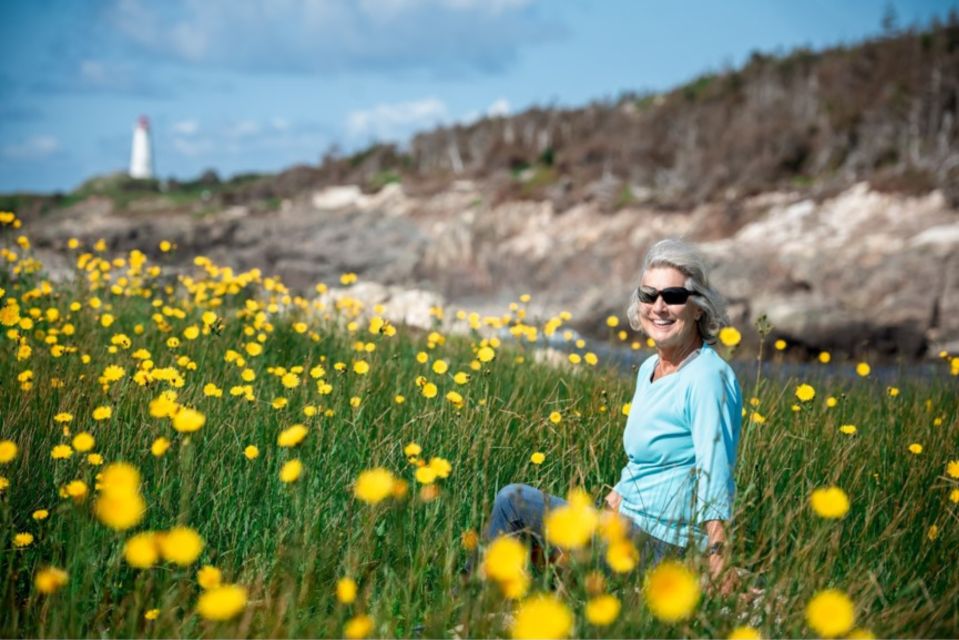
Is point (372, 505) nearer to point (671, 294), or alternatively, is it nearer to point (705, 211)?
point (671, 294)

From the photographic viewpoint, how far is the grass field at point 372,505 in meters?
1.77

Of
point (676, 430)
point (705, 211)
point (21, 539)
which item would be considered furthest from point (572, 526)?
point (705, 211)

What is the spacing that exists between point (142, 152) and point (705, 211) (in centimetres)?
6102

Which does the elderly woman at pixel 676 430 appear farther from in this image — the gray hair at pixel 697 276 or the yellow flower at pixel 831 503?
the yellow flower at pixel 831 503

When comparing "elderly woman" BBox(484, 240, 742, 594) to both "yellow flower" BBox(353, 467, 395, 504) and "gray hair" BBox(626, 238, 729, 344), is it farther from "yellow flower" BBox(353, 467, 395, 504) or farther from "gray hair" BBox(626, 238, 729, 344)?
"yellow flower" BBox(353, 467, 395, 504)

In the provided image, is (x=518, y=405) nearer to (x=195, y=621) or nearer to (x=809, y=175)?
(x=195, y=621)

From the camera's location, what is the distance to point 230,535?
250 cm

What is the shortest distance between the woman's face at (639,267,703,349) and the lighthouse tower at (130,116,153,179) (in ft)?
243

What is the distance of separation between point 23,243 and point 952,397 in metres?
6.83

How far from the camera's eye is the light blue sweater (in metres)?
2.24

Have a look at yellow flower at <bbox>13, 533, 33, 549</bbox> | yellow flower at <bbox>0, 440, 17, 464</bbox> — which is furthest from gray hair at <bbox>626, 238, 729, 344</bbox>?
yellow flower at <bbox>13, 533, 33, 549</bbox>

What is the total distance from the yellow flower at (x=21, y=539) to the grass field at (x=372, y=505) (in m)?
0.01

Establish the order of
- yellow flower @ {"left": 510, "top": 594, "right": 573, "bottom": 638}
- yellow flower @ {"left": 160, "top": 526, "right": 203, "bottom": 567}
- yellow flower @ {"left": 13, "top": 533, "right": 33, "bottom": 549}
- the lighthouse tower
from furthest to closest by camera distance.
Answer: the lighthouse tower, yellow flower @ {"left": 13, "top": 533, "right": 33, "bottom": 549}, yellow flower @ {"left": 160, "top": 526, "right": 203, "bottom": 567}, yellow flower @ {"left": 510, "top": 594, "right": 573, "bottom": 638}

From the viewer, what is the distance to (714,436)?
225cm
